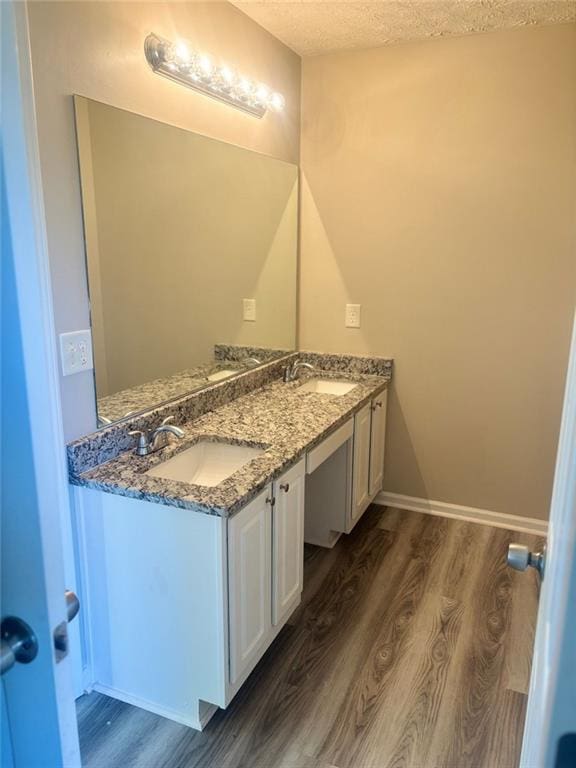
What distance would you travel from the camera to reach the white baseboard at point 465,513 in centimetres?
313

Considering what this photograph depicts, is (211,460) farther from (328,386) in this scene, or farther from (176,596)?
(328,386)

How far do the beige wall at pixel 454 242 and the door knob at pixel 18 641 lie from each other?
2.67 metres

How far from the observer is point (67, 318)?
178 cm

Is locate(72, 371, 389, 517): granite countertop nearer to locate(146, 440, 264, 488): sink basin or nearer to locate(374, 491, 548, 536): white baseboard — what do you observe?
locate(146, 440, 264, 488): sink basin

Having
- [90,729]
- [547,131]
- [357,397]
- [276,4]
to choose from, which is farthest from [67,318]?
[547,131]

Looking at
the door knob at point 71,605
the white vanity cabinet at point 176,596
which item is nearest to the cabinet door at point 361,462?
the white vanity cabinet at point 176,596

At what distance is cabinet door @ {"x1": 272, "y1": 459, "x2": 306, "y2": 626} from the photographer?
6.51 ft

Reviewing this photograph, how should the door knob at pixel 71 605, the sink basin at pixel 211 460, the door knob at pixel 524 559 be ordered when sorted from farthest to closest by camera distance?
the sink basin at pixel 211 460, the door knob at pixel 524 559, the door knob at pixel 71 605

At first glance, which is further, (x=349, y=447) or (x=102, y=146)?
(x=349, y=447)

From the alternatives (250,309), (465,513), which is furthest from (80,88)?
(465,513)

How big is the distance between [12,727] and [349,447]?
2.03 m

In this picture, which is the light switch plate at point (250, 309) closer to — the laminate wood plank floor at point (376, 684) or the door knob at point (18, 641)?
the laminate wood plank floor at point (376, 684)

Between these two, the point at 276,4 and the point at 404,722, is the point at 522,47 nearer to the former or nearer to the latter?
the point at 276,4

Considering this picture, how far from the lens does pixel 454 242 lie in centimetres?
298
